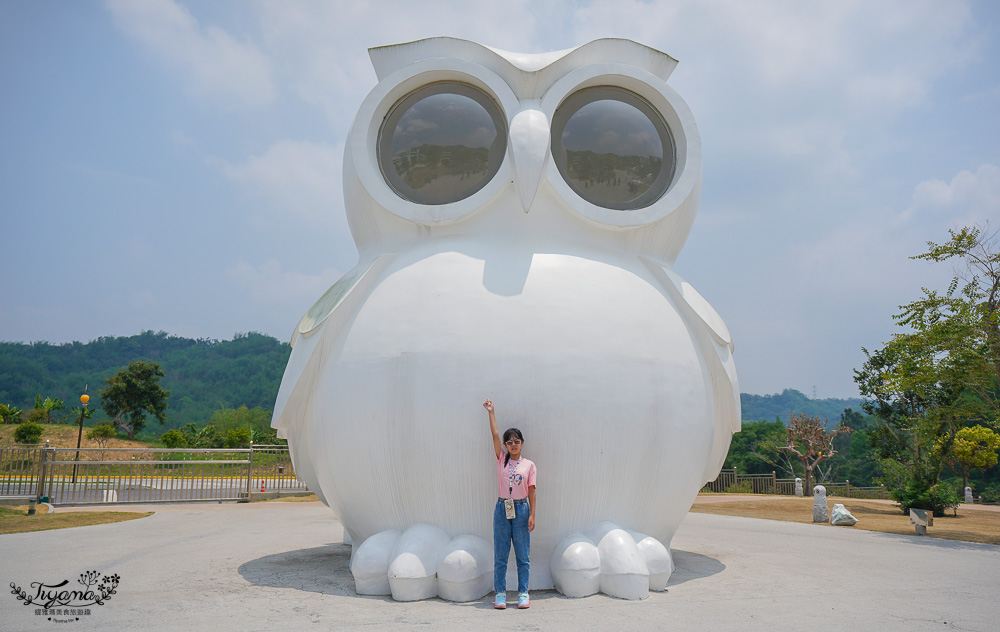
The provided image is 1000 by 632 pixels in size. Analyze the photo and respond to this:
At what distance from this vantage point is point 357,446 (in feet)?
17.4

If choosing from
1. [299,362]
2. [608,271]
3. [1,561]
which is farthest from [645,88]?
[1,561]

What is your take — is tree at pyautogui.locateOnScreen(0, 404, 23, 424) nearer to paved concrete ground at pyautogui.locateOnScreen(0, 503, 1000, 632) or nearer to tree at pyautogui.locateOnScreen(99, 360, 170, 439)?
tree at pyautogui.locateOnScreen(99, 360, 170, 439)

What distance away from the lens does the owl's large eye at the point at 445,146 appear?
5.91 metres

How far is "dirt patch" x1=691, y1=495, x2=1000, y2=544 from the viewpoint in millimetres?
12273

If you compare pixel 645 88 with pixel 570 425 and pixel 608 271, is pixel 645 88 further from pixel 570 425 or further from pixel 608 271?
pixel 570 425

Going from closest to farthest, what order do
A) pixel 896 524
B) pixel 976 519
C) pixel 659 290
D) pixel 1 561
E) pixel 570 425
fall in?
pixel 570 425
pixel 659 290
pixel 1 561
pixel 896 524
pixel 976 519

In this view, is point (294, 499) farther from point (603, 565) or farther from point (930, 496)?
point (930, 496)

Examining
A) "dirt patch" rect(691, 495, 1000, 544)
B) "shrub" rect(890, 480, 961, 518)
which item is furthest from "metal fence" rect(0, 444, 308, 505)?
"shrub" rect(890, 480, 961, 518)

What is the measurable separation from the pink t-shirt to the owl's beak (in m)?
2.11

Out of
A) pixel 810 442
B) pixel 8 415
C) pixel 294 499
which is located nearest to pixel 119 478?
pixel 294 499

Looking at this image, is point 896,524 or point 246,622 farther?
point 896,524

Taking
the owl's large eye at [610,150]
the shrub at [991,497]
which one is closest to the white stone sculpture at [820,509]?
Answer: the owl's large eye at [610,150]

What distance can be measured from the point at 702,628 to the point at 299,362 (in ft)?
12.2

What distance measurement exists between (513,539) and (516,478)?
1.50ft
